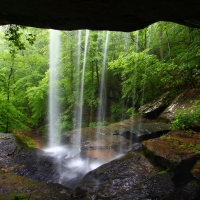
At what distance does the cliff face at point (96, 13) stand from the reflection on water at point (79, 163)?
16.2 feet

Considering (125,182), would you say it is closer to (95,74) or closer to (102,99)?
(102,99)

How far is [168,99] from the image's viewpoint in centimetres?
1063

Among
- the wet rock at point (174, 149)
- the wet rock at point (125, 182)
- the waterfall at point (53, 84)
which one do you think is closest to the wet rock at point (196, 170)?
the wet rock at point (174, 149)

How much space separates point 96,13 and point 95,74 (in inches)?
474

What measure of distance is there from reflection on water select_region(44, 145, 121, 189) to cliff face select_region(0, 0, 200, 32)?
4.93 meters

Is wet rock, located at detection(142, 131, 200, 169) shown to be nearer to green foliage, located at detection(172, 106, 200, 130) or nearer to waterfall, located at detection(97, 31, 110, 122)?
green foliage, located at detection(172, 106, 200, 130)

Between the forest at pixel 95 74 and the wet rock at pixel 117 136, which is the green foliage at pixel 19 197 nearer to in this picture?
the wet rock at pixel 117 136

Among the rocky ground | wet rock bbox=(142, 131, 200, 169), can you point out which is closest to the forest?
the rocky ground

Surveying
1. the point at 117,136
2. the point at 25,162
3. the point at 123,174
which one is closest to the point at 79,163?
the point at 25,162

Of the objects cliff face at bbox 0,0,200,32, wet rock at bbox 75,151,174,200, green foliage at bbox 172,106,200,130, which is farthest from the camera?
green foliage at bbox 172,106,200,130

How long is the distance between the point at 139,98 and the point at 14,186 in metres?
11.2

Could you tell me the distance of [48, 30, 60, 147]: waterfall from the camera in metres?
13.7

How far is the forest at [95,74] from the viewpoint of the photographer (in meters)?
10.9

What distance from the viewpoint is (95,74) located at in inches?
614
